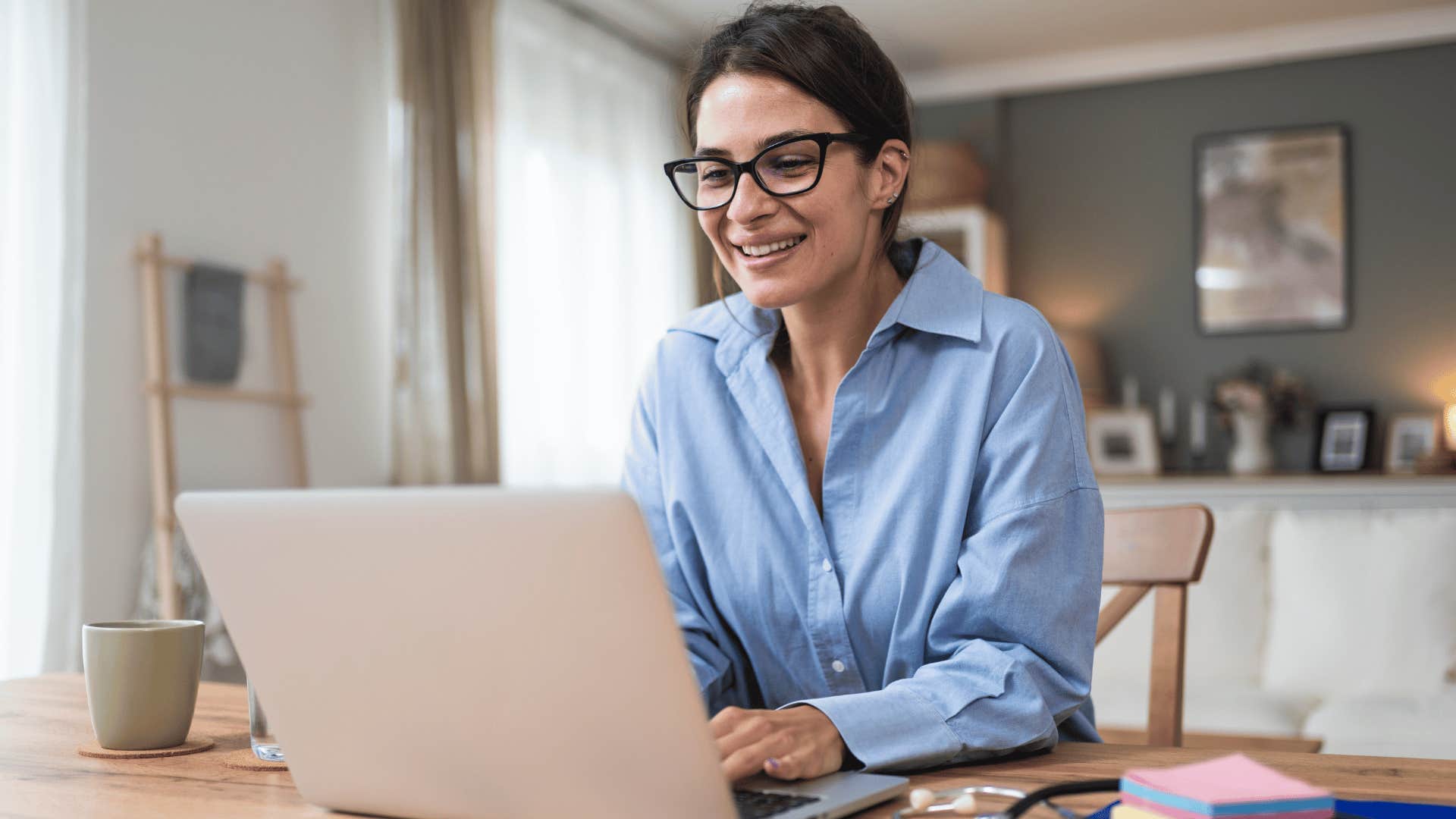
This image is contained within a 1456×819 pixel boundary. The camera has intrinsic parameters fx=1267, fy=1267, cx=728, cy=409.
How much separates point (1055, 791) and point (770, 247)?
0.60 m

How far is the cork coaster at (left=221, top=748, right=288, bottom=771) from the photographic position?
92cm

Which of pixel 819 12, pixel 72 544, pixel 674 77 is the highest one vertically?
pixel 674 77

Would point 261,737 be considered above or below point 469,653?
below

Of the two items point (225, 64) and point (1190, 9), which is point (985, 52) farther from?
point (225, 64)

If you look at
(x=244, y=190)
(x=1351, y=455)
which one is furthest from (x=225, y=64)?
(x=1351, y=455)

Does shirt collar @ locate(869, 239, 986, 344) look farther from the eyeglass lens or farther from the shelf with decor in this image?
the shelf with decor

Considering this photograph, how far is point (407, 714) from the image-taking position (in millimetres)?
705

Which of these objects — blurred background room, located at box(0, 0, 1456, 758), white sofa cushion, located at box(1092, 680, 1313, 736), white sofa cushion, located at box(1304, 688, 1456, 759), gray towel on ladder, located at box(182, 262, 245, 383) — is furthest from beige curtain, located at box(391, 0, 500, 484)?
white sofa cushion, located at box(1304, 688, 1456, 759)

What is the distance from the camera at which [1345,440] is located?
16.4ft

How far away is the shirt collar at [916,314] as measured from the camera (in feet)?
3.68

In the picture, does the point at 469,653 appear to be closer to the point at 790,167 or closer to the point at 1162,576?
the point at 790,167

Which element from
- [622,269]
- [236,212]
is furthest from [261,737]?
[622,269]

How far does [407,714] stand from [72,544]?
7.88ft

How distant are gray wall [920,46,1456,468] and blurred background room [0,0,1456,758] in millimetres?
14
